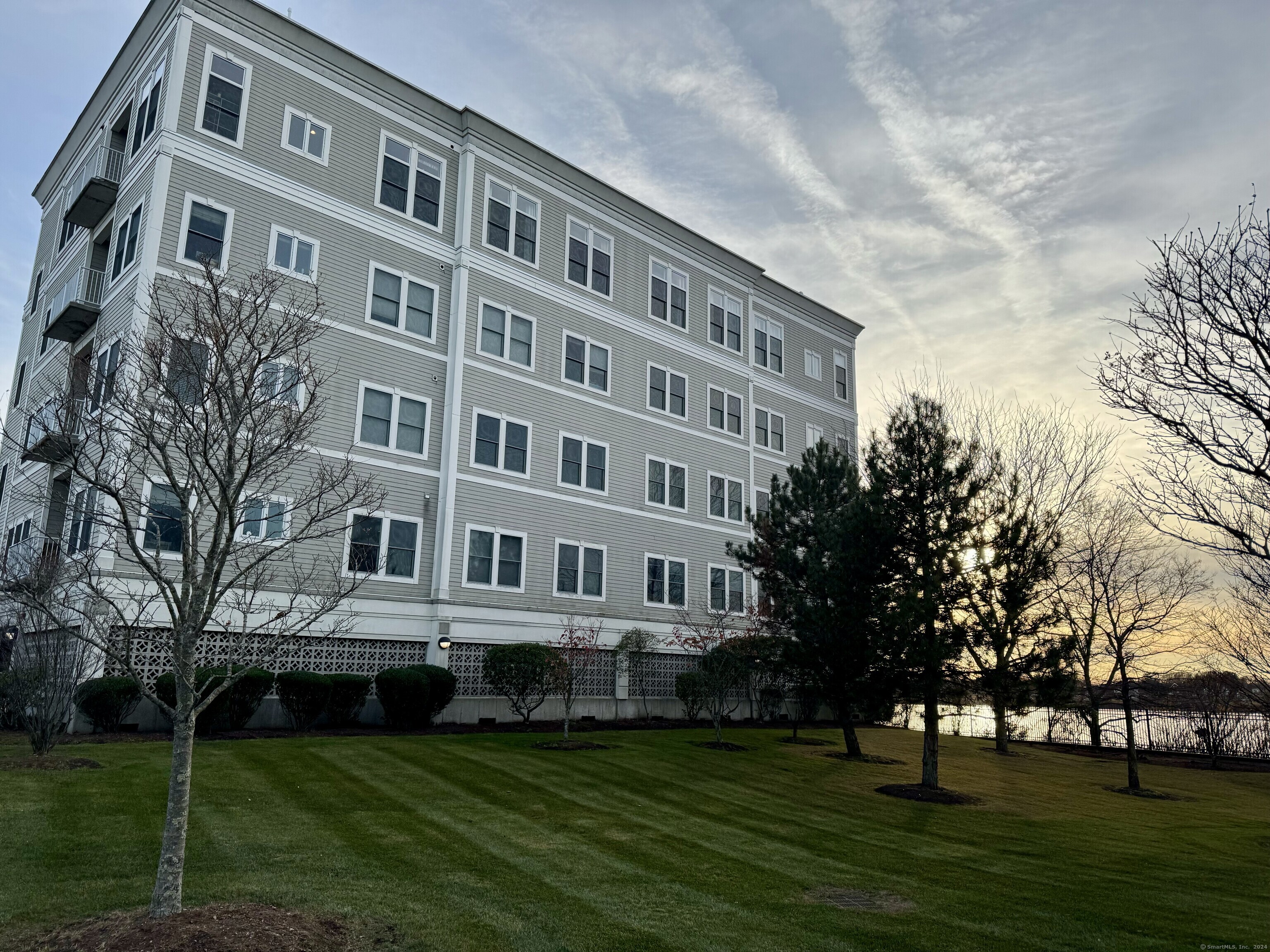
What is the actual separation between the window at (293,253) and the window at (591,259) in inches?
348

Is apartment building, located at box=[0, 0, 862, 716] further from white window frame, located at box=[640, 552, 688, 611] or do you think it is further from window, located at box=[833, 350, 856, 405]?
window, located at box=[833, 350, 856, 405]

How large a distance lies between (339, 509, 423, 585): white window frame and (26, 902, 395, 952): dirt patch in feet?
47.7

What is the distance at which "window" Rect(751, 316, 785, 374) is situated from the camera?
36.0m

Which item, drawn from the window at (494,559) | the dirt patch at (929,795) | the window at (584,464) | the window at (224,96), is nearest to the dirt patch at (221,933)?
the dirt patch at (929,795)

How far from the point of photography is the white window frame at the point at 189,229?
20.4 m

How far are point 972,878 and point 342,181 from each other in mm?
22315

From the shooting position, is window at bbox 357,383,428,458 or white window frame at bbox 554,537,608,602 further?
white window frame at bbox 554,537,608,602

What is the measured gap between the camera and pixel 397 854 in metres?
9.41

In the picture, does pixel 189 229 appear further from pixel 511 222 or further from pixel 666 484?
pixel 666 484

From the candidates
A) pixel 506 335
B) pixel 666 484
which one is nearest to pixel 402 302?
pixel 506 335

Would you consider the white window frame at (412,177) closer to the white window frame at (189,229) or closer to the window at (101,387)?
the white window frame at (189,229)

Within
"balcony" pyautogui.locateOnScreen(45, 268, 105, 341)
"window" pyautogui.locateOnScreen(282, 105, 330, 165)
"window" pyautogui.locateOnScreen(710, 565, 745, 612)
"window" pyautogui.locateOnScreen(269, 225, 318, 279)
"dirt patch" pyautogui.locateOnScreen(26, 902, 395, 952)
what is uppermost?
"window" pyautogui.locateOnScreen(282, 105, 330, 165)

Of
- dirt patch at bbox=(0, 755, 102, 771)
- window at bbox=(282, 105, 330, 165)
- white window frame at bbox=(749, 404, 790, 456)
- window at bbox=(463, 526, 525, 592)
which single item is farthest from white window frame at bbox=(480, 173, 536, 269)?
dirt patch at bbox=(0, 755, 102, 771)

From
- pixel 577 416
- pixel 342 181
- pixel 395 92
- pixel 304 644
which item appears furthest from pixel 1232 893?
pixel 395 92
